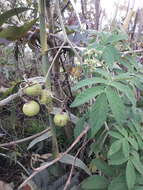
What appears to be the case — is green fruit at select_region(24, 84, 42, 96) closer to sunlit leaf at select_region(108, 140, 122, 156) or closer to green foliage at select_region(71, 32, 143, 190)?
green foliage at select_region(71, 32, 143, 190)

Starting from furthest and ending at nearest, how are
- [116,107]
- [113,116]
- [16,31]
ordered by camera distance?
1. [16,31]
2. [113,116]
3. [116,107]

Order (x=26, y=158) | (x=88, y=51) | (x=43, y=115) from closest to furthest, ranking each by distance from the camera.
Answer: (x=88, y=51) < (x=26, y=158) < (x=43, y=115)

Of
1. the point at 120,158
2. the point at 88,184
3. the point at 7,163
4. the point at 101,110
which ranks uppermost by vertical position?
the point at 101,110

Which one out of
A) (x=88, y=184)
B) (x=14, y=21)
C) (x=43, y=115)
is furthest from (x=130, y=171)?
(x=43, y=115)

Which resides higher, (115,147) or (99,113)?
(99,113)

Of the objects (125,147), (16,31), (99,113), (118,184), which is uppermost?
(16,31)

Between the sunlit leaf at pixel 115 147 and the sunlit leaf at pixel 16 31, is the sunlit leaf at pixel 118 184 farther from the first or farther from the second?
the sunlit leaf at pixel 16 31

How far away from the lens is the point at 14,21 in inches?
49.5

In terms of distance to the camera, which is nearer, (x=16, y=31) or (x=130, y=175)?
(x=130, y=175)

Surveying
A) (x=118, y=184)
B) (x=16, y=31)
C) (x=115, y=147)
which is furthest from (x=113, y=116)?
(x=16, y=31)

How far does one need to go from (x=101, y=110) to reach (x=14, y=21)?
2.54ft

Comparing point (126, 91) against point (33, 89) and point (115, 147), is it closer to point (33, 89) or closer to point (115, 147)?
point (115, 147)

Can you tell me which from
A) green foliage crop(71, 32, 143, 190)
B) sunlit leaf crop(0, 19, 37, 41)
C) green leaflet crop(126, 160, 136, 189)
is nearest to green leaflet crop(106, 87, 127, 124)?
green foliage crop(71, 32, 143, 190)

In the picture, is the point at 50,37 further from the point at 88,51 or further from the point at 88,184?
the point at 88,184
